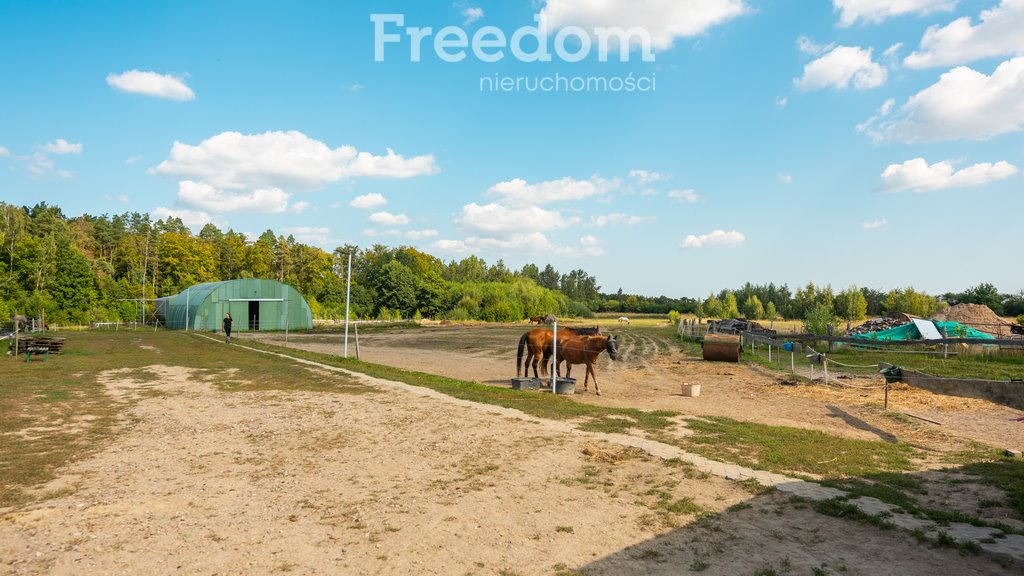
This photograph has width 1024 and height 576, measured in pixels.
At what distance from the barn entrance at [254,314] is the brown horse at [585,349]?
39.8 meters

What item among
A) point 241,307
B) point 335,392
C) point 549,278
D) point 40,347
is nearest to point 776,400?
point 335,392

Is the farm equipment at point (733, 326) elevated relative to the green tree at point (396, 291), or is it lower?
lower

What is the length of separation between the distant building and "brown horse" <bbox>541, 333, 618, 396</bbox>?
34.9m

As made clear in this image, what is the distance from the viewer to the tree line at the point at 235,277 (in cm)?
5184

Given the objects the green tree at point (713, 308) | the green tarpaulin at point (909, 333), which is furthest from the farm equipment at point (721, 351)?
the green tree at point (713, 308)

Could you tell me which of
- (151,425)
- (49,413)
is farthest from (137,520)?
(49,413)

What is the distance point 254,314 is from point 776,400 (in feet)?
151

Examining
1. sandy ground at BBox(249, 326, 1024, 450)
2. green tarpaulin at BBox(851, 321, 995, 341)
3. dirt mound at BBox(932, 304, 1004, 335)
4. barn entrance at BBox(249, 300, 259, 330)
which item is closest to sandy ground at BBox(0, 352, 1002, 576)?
sandy ground at BBox(249, 326, 1024, 450)

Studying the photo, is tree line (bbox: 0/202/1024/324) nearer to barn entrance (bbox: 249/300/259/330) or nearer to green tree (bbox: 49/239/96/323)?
green tree (bbox: 49/239/96/323)

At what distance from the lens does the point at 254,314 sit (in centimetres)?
4847

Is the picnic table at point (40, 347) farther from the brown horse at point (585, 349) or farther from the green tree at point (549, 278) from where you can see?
the green tree at point (549, 278)

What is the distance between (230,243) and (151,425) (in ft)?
253

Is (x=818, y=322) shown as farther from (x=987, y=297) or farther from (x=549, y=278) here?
(x=549, y=278)

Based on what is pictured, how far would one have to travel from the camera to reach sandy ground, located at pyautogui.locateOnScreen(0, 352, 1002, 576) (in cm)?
479
